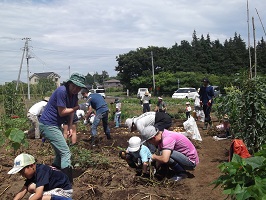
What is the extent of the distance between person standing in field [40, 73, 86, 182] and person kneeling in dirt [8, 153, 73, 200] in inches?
33.4

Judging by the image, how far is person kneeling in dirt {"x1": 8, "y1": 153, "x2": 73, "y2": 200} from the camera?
9.80 ft

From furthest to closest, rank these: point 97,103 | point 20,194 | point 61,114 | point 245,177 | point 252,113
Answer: point 97,103, point 252,113, point 61,114, point 20,194, point 245,177

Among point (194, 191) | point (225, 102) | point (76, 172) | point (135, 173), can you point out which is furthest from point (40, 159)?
point (225, 102)

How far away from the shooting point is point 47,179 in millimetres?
3107

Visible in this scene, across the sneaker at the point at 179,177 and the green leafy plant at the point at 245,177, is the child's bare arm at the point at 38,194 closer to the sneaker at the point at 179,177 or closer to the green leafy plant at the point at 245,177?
the green leafy plant at the point at 245,177

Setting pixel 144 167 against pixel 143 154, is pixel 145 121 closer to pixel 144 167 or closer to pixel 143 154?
pixel 143 154

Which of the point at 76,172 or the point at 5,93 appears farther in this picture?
the point at 5,93

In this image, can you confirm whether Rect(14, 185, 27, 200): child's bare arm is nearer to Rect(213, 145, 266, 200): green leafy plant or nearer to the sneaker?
Rect(213, 145, 266, 200): green leafy plant

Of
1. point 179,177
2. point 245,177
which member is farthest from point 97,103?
point 245,177

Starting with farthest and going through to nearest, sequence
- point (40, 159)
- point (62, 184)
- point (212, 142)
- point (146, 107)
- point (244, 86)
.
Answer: point (146, 107), point (212, 142), point (40, 159), point (244, 86), point (62, 184)

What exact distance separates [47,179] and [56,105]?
1345mm

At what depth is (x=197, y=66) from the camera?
162 feet

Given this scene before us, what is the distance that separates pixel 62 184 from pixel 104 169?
5.91 feet

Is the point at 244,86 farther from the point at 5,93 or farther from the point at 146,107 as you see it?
the point at 5,93
